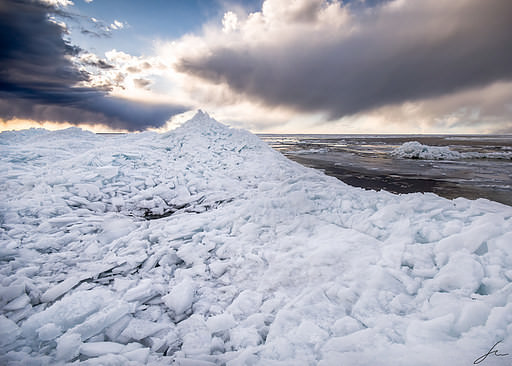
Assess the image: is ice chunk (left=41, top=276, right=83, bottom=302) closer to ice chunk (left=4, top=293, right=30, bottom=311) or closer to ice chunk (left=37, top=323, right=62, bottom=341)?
ice chunk (left=4, top=293, right=30, bottom=311)

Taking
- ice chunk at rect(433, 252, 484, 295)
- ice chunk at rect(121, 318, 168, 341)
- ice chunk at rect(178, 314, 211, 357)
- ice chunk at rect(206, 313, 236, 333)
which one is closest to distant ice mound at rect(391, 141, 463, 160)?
ice chunk at rect(433, 252, 484, 295)

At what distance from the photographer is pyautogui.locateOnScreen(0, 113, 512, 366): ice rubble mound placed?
1.94 meters

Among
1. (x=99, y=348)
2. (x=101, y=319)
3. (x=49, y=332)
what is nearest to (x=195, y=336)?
(x=99, y=348)

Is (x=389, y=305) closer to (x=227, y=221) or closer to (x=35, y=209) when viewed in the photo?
(x=227, y=221)

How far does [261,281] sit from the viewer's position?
9.95 ft

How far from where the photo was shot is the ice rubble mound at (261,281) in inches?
76.4

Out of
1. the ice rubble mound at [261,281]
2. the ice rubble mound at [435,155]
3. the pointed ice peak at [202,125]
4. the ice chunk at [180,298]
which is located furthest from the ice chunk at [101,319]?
the ice rubble mound at [435,155]

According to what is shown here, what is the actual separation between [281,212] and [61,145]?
11.3m

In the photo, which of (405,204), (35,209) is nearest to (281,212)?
(405,204)

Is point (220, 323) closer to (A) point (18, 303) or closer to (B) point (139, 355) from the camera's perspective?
(B) point (139, 355)

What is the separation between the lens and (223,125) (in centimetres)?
1164

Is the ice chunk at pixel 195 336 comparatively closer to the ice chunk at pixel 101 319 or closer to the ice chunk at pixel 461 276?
the ice chunk at pixel 101 319

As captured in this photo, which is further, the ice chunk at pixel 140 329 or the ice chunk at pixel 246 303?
the ice chunk at pixel 246 303

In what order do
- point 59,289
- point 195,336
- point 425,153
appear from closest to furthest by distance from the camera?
point 195,336 < point 59,289 < point 425,153
